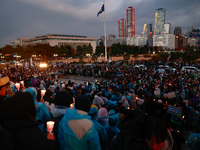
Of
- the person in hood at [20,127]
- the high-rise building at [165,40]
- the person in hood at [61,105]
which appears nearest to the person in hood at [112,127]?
the person in hood at [61,105]

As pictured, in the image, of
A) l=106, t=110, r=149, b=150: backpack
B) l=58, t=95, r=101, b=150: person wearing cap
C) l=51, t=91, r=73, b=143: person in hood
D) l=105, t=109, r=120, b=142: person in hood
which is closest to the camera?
l=106, t=110, r=149, b=150: backpack

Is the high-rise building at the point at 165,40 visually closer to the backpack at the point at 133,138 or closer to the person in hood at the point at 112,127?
the person in hood at the point at 112,127

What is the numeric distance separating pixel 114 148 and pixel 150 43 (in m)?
208

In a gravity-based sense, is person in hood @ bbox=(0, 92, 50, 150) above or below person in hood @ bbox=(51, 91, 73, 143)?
above

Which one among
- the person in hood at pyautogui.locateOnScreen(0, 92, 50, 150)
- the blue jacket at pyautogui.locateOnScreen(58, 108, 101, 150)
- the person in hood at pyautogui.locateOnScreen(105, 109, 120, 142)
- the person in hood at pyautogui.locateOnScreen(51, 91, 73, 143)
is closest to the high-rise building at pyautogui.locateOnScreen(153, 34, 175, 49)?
the person in hood at pyautogui.locateOnScreen(105, 109, 120, 142)

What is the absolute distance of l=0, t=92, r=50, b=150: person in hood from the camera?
124 cm

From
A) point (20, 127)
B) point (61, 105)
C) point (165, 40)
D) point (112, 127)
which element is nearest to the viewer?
point (20, 127)

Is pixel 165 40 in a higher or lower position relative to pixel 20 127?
higher

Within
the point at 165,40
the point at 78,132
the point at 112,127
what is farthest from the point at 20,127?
the point at 165,40

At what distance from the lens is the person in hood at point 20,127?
1.24 meters

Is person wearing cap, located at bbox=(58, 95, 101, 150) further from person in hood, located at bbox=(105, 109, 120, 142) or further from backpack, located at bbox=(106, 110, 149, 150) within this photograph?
person in hood, located at bbox=(105, 109, 120, 142)

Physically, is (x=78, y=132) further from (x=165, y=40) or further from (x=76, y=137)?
(x=165, y=40)

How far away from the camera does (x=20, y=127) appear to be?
133 centimetres

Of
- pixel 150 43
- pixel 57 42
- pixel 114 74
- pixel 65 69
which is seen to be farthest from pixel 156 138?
pixel 150 43
